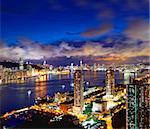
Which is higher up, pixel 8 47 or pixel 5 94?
pixel 8 47

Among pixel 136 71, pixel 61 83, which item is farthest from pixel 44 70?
pixel 136 71

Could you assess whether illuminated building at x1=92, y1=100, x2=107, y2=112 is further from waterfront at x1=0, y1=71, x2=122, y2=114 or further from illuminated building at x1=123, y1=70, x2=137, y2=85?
illuminated building at x1=123, y1=70, x2=137, y2=85

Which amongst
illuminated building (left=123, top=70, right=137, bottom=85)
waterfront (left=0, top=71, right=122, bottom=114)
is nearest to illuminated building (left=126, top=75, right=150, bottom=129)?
illuminated building (left=123, top=70, right=137, bottom=85)

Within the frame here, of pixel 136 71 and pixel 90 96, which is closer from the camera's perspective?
pixel 136 71

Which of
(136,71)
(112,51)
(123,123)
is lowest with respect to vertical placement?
(123,123)

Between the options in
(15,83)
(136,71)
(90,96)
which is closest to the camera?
(136,71)

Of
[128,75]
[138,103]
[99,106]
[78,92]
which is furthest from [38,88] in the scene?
[138,103]

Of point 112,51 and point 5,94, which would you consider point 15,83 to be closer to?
point 5,94
